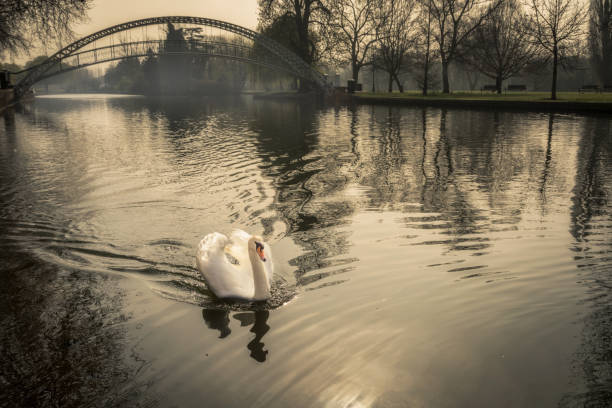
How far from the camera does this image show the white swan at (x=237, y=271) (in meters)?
5.29

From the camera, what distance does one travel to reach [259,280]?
5.38 meters

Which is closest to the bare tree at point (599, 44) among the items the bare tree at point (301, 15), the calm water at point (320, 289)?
the bare tree at point (301, 15)

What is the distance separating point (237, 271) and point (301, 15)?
59460 millimetres

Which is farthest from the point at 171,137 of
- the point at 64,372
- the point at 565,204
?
the point at 64,372

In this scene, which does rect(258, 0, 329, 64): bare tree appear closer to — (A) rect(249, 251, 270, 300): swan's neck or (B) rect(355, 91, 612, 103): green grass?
(B) rect(355, 91, 612, 103): green grass

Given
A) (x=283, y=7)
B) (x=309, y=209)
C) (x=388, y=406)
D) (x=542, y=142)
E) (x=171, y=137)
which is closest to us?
(x=388, y=406)

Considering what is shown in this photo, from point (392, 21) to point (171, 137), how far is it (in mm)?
38978

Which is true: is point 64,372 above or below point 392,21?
below

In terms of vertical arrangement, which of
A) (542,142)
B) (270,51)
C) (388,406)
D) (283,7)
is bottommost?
(388,406)

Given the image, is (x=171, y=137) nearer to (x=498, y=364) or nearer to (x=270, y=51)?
(x=498, y=364)

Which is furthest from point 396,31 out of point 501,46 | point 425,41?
point 501,46

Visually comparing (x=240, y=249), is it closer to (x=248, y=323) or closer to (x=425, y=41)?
(x=248, y=323)

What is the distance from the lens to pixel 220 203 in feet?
32.1

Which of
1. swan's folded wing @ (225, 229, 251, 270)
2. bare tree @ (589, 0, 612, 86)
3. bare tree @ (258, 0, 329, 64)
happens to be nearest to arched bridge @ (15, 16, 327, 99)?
bare tree @ (258, 0, 329, 64)
